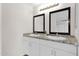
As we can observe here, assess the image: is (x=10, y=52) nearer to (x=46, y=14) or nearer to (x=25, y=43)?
(x=25, y=43)

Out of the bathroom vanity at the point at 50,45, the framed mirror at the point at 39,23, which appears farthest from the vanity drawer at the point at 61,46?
the framed mirror at the point at 39,23

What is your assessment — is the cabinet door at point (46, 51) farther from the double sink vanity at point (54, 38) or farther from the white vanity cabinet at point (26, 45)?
the white vanity cabinet at point (26, 45)

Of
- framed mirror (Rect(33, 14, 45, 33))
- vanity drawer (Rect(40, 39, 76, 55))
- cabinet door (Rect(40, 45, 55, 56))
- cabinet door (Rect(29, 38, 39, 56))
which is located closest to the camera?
vanity drawer (Rect(40, 39, 76, 55))

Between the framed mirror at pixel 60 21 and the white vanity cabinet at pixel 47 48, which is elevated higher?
the framed mirror at pixel 60 21

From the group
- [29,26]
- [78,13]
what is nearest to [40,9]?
[29,26]

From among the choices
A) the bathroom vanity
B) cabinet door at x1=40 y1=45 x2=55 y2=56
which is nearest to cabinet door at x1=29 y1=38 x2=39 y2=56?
the bathroom vanity

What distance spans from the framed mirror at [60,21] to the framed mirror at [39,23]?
189 millimetres

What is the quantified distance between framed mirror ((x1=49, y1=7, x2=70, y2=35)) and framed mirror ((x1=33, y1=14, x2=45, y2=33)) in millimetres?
189

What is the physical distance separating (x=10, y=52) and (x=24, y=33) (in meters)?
0.72

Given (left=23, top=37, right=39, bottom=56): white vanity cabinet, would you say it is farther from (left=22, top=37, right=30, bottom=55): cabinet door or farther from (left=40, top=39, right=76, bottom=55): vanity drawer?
(left=40, top=39, right=76, bottom=55): vanity drawer

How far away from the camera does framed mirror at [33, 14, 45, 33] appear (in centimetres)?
188

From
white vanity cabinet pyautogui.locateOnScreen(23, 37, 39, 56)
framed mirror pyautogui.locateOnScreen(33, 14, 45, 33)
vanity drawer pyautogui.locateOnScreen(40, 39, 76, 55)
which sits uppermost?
framed mirror pyautogui.locateOnScreen(33, 14, 45, 33)

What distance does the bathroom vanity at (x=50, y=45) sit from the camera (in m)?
1.08

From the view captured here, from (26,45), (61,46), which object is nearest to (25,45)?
(26,45)
